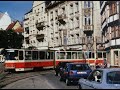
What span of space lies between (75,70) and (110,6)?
24.4 metres

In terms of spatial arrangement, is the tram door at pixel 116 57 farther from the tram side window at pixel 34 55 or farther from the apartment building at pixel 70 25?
the tram side window at pixel 34 55

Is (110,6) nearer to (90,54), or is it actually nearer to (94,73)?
(90,54)

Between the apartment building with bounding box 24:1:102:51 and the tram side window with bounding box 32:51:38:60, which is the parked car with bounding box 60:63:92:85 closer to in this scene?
the tram side window with bounding box 32:51:38:60

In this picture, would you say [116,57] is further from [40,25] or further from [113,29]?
[40,25]

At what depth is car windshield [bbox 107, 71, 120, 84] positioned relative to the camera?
12.1 meters

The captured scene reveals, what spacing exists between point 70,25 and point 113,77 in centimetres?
5523

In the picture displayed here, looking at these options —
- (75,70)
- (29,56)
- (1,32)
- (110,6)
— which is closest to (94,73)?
(75,70)

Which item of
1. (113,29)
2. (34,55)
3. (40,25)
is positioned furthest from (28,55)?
(40,25)

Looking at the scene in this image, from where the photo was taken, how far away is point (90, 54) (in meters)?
50.1

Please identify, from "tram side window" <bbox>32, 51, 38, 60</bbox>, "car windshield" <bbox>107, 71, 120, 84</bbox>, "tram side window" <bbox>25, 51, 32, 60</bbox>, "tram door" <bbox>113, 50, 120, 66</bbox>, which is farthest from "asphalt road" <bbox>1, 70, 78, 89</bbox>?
"tram door" <bbox>113, 50, 120, 66</bbox>

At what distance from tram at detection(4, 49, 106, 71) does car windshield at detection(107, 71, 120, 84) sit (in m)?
30.0

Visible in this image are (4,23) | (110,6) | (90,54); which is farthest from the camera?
(4,23)

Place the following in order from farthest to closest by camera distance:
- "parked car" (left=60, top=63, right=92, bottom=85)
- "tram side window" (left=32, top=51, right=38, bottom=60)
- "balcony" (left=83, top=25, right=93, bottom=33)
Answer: "balcony" (left=83, top=25, right=93, bottom=33)
"tram side window" (left=32, top=51, right=38, bottom=60)
"parked car" (left=60, top=63, right=92, bottom=85)

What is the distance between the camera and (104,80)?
12.2 metres
